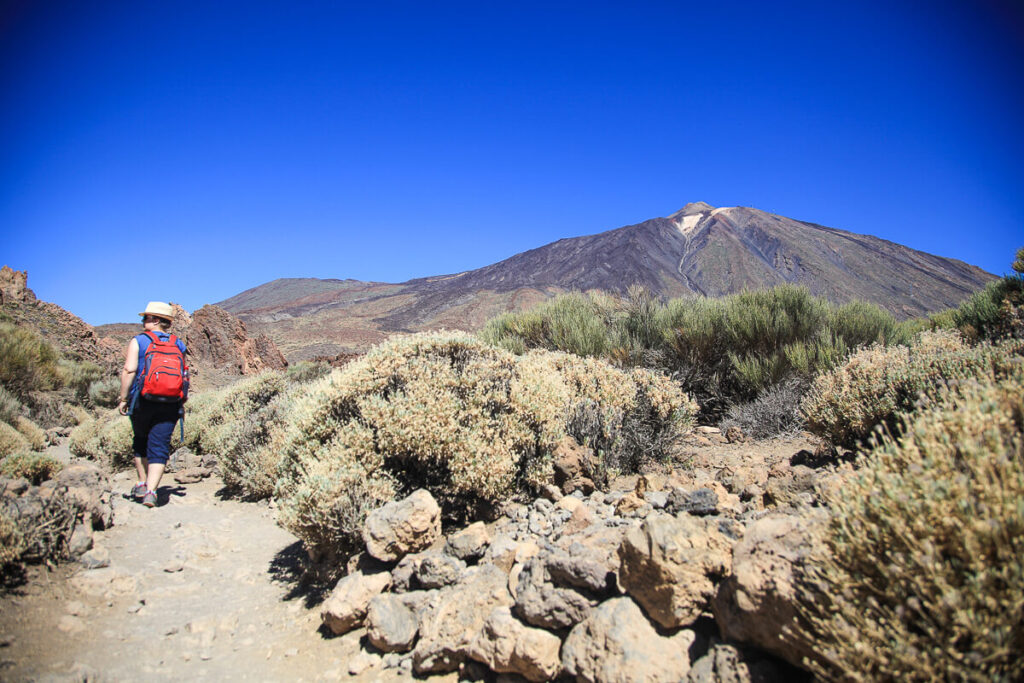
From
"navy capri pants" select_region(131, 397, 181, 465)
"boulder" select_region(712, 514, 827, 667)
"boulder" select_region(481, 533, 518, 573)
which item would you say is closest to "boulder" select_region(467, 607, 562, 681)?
"boulder" select_region(481, 533, 518, 573)

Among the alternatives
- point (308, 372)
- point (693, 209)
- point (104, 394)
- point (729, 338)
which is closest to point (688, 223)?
point (693, 209)

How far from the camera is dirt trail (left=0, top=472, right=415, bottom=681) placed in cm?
245

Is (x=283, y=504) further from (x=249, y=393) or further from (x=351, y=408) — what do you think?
(x=249, y=393)

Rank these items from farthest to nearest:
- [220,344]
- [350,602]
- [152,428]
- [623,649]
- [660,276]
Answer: [660,276] < [220,344] < [152,428] < [350,602] < [623,649]

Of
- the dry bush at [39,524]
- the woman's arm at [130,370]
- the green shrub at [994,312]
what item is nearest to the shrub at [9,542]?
the dry bush at [39,524]

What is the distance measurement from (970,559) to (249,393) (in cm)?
716

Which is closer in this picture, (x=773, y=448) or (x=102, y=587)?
(x=102, y=587)

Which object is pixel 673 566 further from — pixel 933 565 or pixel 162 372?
pixel 162 372

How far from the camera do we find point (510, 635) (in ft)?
7.20

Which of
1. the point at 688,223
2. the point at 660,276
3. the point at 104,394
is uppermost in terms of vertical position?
the point at 688,223

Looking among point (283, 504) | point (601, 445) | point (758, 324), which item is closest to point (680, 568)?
point (601, 445)

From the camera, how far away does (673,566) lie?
1881 millimetres

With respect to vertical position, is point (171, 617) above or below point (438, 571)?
below

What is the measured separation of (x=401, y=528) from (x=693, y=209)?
9785 centimetres
